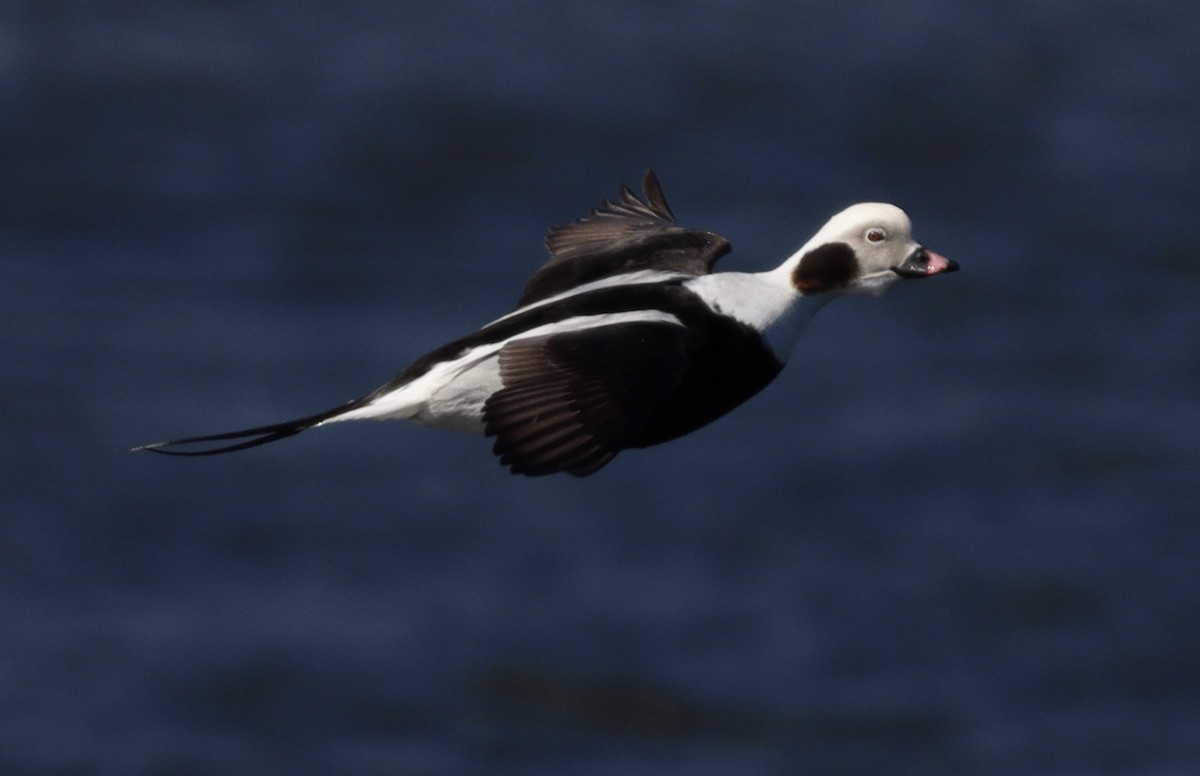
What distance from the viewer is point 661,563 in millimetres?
16688

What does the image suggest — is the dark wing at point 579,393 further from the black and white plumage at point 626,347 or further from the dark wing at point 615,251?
the dark wing at point 615,251

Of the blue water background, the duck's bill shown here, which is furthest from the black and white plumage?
the blue water background

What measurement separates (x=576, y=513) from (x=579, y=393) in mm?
10847

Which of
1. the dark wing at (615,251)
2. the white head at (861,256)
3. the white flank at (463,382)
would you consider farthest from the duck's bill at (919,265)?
the white flank at (463,382)

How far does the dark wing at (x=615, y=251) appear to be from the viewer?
697cm

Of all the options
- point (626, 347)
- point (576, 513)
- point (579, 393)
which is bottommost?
point (579, 393)

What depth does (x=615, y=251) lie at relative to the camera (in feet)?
23.2

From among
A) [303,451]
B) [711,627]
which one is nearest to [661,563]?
[711,627]

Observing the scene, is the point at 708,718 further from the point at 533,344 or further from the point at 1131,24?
the point at 533,344

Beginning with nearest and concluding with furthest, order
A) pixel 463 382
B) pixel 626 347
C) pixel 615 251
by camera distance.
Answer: pixel 626 347
pixel 463 382
pixel 615 251

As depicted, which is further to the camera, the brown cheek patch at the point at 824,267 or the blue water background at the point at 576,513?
the blue water background at the point at 576,513

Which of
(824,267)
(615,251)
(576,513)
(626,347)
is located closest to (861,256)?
(824,267)

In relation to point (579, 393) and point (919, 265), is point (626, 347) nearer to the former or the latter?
point (579, 393)

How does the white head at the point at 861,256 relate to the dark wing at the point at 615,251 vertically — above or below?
below
